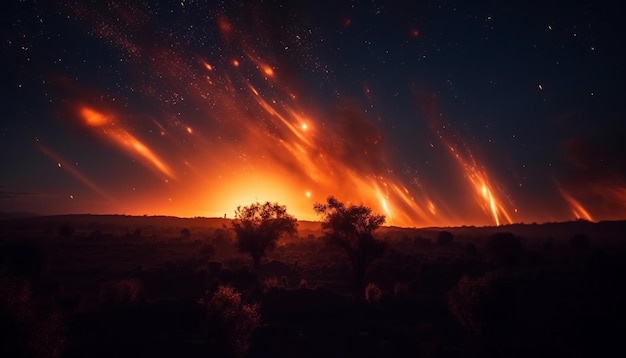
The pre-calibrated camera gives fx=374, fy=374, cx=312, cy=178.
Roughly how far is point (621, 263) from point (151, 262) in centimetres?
6306

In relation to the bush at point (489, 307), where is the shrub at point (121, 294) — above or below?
below

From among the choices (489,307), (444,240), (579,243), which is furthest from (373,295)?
(444,240)

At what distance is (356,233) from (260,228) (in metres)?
17.9

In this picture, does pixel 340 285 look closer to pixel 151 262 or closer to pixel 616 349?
pixel 616 349

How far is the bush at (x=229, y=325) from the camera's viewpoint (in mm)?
23312

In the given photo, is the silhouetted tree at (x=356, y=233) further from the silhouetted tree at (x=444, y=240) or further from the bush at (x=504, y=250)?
the silhouetted tree at (x=444, y=240)

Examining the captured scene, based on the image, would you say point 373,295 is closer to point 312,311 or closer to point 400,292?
point 400,292

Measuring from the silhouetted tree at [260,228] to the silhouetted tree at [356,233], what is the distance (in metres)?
14.0

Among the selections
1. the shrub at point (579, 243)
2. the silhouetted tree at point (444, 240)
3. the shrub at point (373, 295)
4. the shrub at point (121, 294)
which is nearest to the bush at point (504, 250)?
the shrub at point (579, 243)

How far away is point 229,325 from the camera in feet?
76.6

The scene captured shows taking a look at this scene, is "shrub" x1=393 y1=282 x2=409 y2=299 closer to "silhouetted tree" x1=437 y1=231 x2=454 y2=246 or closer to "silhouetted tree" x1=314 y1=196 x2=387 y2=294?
"silhouetted tree" x1=314 y1=196 x2=387 y2=294

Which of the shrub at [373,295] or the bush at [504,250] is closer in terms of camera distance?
the shrub at [373,295]

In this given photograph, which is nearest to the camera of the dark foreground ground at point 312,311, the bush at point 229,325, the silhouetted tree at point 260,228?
the bush at point 229,325

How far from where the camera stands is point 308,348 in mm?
26609
